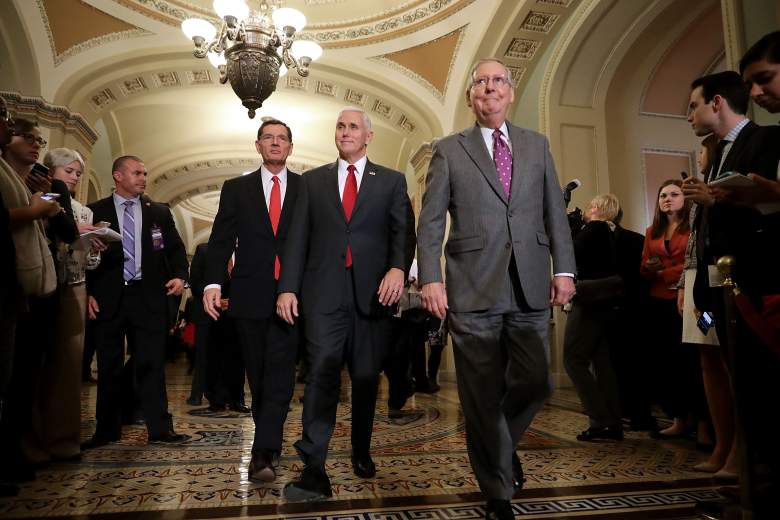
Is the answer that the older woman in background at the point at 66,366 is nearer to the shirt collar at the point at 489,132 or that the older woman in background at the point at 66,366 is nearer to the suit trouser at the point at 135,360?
the suit trouser at the point at 135,360

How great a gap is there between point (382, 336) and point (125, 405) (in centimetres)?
248

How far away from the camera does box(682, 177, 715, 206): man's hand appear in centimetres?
167

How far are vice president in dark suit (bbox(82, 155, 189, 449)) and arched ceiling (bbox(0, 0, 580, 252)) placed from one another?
5.50 m

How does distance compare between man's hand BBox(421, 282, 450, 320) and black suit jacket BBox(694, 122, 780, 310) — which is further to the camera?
man's hand BBox(421, 282, 450, 320)

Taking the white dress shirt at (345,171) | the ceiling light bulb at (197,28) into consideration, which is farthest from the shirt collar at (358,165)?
the ceiling light bulb at (197,28)

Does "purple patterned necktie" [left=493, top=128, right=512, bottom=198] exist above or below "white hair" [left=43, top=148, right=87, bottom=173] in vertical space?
below

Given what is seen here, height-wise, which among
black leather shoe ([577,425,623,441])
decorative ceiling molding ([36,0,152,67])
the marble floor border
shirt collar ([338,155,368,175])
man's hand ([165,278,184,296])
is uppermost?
decorative ceiling molding ([36,0,152,67])

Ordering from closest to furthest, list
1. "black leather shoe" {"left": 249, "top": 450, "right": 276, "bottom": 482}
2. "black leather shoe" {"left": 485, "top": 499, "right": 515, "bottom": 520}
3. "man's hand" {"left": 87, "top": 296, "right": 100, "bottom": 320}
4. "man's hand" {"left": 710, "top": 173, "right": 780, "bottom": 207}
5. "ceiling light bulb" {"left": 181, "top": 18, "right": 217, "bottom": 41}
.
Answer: "man's hand" {"left": 710, "top": 173, "right": 780, "bottom": 207} < "black leather shoe" {"left": 485, "top": 499, "right": 515, "bottom": 520} < "black leather shoe" {"left": 249, "top": 450, "right": 276, "bottom": 482} < "man's hand" {"left": 87, "top": 296, "right": 100, "bottom": 320} < "ceiling light bulb" {"left": 181, "top": 18, "right": 217, "bottom": 41}

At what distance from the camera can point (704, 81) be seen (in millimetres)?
2068

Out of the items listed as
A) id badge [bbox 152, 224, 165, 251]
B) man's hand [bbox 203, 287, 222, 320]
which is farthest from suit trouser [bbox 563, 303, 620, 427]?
id badge [bbox 152, 224, 165, 251]

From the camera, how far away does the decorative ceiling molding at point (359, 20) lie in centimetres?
786

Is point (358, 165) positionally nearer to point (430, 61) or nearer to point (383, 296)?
point (383, 296)

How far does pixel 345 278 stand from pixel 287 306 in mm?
253

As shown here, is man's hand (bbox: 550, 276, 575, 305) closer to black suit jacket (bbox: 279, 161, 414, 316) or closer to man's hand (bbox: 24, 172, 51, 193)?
black suit jacket (bbox: 279, 161, 414, 316)
